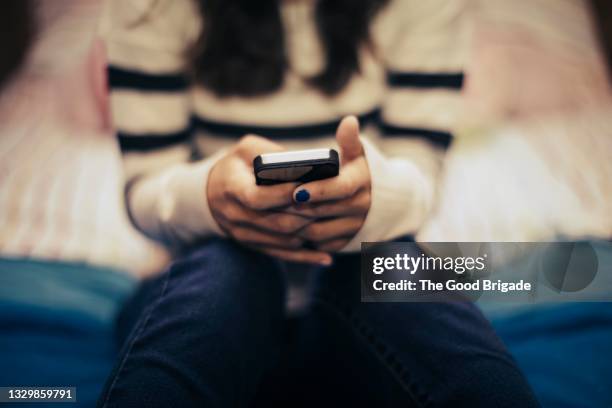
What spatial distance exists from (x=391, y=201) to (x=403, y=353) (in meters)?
0.15

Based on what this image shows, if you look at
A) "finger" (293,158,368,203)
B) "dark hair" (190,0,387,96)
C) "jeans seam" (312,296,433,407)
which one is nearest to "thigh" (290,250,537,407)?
"jeans seam" (312,296,433,407)

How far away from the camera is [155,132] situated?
1.71 feet

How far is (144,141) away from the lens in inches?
20.3

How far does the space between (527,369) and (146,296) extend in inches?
17.8

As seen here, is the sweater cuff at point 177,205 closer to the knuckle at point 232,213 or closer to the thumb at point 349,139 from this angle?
the knuckle at point 232,213

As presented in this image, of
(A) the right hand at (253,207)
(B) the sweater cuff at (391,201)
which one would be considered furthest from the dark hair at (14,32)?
(B) the sweater cuff at (391,201)

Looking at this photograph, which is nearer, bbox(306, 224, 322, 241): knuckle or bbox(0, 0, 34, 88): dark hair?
bbox(306, 224, 322, 241): knuckle

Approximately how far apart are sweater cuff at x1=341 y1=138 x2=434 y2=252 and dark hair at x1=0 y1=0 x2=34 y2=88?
94cm

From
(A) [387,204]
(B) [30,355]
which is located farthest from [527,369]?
(B) [30,355]

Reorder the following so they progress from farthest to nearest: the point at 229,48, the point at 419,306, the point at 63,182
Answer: the point at 63,182 < the point at 229,48 < the point at 419,306

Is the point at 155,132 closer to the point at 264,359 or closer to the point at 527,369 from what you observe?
the point at 264,359

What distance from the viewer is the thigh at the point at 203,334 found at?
347 mm

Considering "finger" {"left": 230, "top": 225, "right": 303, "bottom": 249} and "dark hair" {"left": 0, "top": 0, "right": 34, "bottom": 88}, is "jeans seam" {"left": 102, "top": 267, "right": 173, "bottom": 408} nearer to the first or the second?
"finger" {"left": 230, "top": 225, "right": 303, "bottom": 249}

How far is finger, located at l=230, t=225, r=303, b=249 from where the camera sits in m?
0.44
